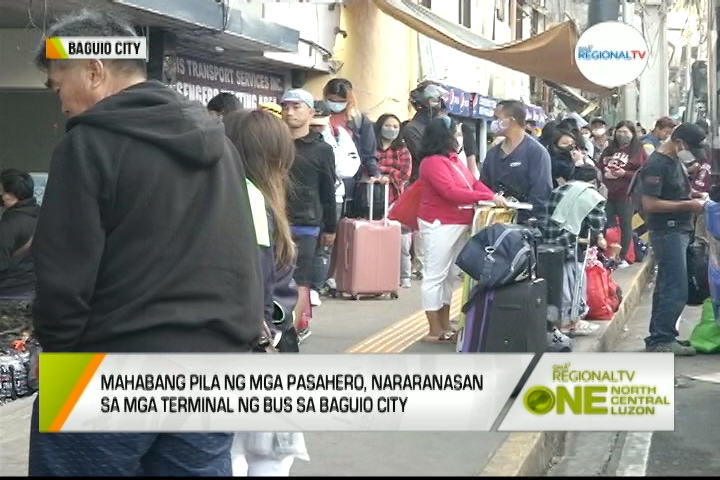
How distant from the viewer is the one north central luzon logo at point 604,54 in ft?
49.5

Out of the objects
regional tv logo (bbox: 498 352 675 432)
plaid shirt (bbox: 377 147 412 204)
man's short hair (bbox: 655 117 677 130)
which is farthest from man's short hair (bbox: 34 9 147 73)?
man's short hair (bbox: 655 117 677 130)

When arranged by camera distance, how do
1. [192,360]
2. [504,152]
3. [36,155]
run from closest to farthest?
[192,360] → [504,152] → [36,155]

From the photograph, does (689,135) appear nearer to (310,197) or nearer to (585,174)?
(585,174)

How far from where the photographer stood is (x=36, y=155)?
42.1ft

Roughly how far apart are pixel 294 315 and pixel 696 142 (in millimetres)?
6069

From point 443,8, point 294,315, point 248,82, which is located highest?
point 443,8

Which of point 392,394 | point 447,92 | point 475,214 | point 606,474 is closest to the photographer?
point 392,394

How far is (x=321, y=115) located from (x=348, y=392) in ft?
23.8

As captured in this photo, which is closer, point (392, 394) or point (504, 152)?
point (392, 394)

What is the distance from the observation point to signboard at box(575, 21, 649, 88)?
1512cm

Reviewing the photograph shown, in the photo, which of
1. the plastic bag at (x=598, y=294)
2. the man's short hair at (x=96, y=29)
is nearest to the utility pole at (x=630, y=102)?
the plastic bag at (x=598, y=294)

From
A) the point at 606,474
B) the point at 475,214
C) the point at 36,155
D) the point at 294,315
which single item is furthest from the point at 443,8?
the point at 294,315

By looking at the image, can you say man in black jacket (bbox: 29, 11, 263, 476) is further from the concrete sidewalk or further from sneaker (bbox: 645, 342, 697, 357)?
sneaker (bbox: 645, 342, 697, 357)

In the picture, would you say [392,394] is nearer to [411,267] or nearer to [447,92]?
[411,267]
